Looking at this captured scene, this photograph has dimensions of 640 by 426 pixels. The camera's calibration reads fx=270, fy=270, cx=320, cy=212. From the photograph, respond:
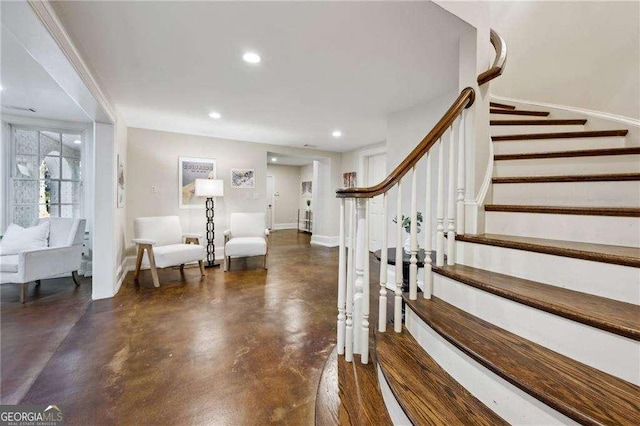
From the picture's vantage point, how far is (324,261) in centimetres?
490

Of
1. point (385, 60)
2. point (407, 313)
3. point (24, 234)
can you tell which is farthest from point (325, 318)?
point (24, 234)

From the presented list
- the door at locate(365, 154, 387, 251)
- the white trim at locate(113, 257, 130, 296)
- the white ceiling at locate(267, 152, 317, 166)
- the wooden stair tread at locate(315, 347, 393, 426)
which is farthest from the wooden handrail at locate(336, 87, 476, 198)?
the white ceiling at locate(267, 152, 317, 166)

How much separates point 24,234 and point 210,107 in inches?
105

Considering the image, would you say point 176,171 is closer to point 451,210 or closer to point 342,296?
point 342,296

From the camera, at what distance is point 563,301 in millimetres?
1025

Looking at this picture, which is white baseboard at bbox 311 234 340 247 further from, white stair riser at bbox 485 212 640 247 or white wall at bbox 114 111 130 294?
white stair riser at bbox 485 212 640 247

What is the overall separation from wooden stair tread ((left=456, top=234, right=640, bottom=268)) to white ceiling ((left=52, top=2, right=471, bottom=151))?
4.46 feet

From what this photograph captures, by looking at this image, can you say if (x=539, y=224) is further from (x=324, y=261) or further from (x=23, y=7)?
(x=324, y=261)

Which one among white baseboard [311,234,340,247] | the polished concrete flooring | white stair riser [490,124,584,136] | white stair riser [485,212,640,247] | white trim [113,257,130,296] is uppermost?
white stair riser [490,124,584,136]

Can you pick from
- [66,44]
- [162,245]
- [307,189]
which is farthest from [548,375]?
[307,189]

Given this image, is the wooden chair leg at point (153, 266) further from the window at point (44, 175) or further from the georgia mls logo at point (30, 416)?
the georgia mls logo at point (30, 416)

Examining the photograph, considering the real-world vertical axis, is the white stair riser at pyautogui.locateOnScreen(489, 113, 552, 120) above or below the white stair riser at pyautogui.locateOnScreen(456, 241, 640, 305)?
above

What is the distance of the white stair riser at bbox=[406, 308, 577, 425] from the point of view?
2.66 feet

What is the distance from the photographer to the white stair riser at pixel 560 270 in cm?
104
